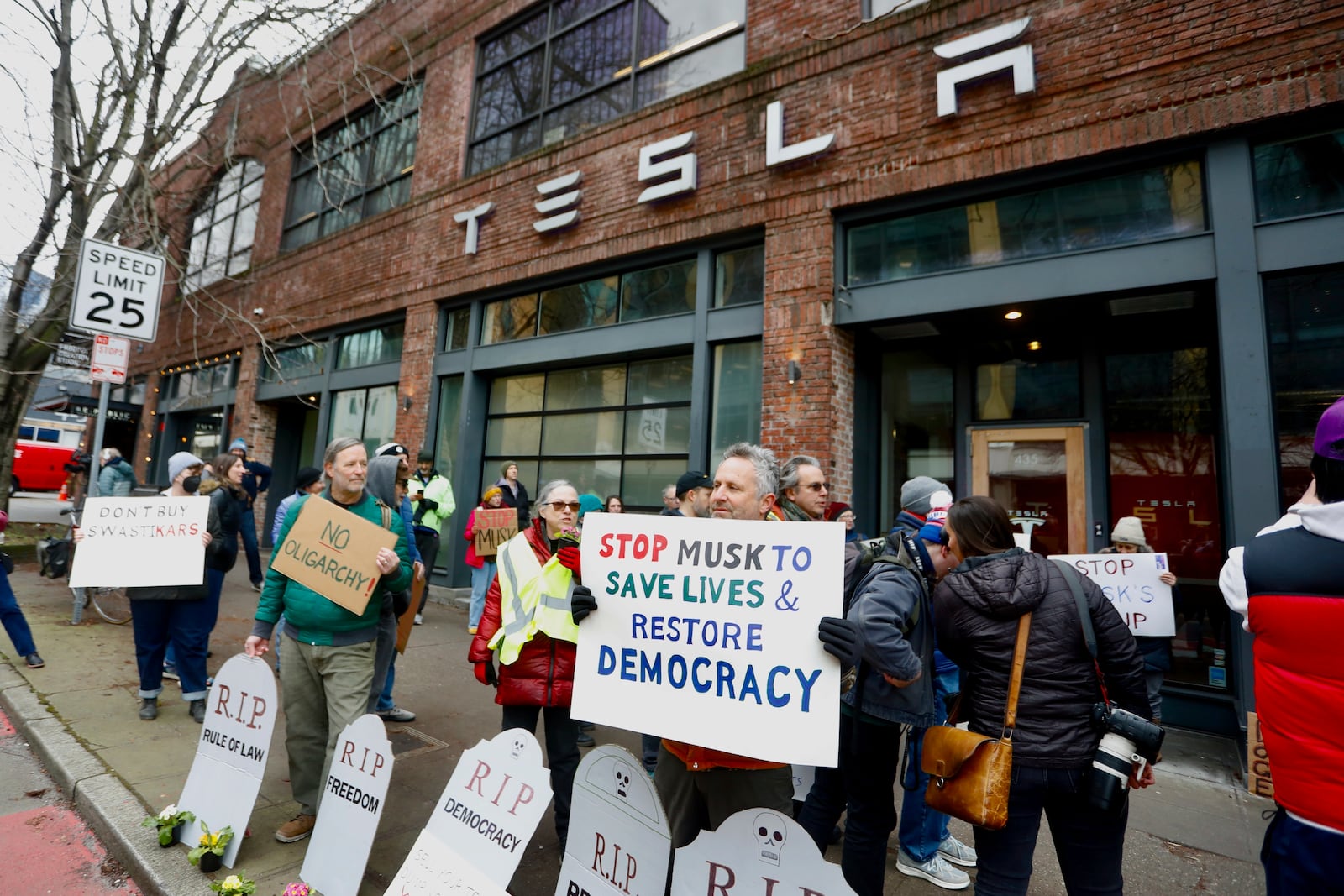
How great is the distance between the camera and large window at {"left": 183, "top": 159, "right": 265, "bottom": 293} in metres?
16.0

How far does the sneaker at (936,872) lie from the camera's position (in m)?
3.14

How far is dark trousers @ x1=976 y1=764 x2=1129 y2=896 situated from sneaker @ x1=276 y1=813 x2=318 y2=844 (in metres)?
3.07

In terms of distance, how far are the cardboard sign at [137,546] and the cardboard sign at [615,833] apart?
3.90 metres

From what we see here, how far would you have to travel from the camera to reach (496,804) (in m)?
2.46

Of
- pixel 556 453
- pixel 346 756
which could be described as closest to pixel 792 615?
pixel 346 756

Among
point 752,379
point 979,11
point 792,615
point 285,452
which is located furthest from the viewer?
point 285,452

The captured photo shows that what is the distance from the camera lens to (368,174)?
42.0ft

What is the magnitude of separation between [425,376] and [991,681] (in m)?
10.1

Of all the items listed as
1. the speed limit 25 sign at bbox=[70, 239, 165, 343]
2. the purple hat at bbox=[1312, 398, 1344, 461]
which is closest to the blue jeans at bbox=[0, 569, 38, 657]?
the speed limit 25 sign at bbox=[70, 239, 165, 343]

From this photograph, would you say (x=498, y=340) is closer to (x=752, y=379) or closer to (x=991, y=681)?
(x=752, y=379)

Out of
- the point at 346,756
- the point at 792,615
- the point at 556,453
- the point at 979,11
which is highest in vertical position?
the point at 979,11

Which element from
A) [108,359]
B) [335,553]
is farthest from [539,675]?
[108,359]

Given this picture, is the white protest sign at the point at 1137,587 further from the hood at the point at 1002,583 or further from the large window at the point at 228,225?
the large window at the point at 228,225

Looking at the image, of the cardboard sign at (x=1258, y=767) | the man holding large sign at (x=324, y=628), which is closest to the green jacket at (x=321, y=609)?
the man holding large sign at (x=324, y=628)
